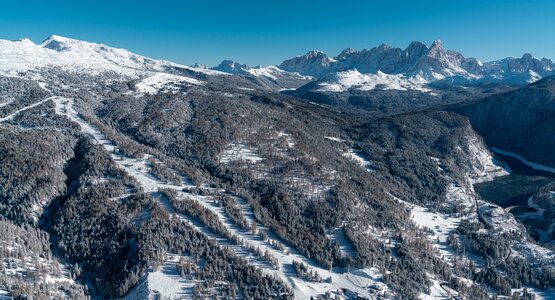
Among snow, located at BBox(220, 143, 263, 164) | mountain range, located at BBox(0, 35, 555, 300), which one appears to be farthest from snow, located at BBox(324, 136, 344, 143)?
snow, located at BBox(220, 143, 263, 164)

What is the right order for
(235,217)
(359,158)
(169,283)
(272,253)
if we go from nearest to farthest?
(169,283)
(272,253)
(235,217)
(359,158)

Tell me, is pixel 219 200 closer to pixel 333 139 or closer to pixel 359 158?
pixel 359 158

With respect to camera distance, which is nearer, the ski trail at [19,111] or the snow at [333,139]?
the ski trail at [19,111]

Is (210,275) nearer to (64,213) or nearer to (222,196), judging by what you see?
(222,196)

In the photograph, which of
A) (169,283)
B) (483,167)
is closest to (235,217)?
(169,283)

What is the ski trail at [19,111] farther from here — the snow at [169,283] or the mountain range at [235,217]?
the snow at [169,283]

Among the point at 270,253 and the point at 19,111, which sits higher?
the point at 19,111

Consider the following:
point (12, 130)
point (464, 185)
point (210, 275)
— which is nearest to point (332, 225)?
point (210, 275)

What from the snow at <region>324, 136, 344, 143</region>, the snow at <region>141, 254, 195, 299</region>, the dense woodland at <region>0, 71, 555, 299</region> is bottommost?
the snow at <region>141, 254, 195, 299</region>

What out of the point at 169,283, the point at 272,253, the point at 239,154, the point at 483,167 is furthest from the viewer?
the point at 483,167

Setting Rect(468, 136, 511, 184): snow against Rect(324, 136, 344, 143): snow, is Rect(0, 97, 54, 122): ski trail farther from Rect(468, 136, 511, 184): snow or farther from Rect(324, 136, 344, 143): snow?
Rect(468, 136, 511, 184): snow

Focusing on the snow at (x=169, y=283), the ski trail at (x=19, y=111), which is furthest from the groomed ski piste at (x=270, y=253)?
the ski trail at (x=19, y=111)
